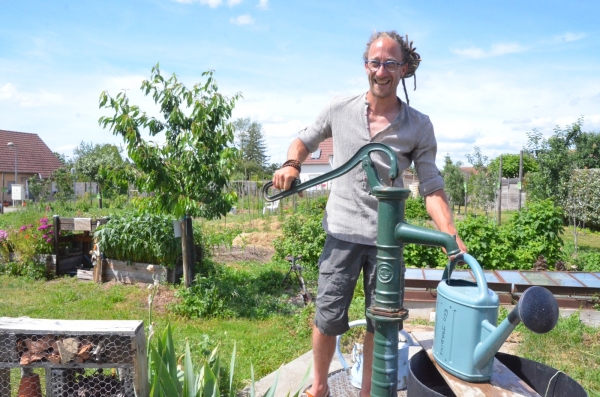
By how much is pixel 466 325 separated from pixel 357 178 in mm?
772

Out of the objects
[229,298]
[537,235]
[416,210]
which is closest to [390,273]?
[229,298]

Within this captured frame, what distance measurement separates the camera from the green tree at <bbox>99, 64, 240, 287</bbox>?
195 inches

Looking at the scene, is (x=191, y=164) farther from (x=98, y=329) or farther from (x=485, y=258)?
(x=485, y=258)

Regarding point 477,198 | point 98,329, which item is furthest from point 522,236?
point 477,198

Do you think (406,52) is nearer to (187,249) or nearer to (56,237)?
(187,249)

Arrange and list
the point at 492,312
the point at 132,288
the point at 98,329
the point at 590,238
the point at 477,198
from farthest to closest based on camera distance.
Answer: the point at 477,198
the point at 590,238
the point at 132,288
the point at 98,329
the point at 492,312

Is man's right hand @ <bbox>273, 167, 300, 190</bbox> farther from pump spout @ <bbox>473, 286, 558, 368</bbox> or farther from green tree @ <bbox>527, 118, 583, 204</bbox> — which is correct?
green tree @ <bbox>527, 118, 583, 204</bbox>

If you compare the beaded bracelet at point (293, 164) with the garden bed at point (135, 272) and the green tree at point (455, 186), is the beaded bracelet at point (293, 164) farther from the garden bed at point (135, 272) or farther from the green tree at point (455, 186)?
the green tree at point (455, 186)

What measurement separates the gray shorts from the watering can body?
0.49 metres

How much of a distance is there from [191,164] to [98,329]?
11.2ft

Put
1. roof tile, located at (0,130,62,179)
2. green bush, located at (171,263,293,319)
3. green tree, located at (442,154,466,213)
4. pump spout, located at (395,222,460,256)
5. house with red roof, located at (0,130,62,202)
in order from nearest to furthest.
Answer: pump spout, located at (395,222,460,256), green bush, located at (171,263,293,319), green tree, located at (442,154,466,213), house with red roof, located at (0,130,62,202), roof tile, located at (0,130,62,179)

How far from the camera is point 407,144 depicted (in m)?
2.06

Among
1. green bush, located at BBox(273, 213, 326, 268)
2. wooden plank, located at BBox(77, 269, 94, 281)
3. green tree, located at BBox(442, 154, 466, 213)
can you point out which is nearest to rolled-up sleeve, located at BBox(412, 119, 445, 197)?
green bush, located at BBox(273, 213, 326, 268)

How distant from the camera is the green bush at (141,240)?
5.91 meters
